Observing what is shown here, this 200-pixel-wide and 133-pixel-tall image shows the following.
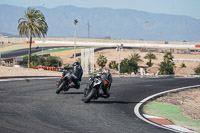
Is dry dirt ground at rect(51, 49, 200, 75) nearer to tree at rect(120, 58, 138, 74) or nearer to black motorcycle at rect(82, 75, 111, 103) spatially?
tree at rect(120, 58, 138, 74)

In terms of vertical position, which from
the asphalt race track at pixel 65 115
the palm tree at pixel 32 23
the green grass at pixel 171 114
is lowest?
the green grass at pixel 171 114

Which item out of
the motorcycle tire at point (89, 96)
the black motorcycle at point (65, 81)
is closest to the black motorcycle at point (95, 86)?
the motorcycle tire at point (89, 96)

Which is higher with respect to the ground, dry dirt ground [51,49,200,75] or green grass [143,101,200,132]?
dry dirt ground [51,49,200,75]

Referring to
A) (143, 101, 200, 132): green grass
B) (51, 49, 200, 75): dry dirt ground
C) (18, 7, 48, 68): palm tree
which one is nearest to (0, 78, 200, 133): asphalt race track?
(143, 101, 200, 132): green grass

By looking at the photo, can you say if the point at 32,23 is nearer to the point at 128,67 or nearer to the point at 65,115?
the point at 128,67

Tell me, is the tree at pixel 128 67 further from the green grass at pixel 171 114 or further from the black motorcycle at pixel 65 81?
the green grass at pixel 171 114

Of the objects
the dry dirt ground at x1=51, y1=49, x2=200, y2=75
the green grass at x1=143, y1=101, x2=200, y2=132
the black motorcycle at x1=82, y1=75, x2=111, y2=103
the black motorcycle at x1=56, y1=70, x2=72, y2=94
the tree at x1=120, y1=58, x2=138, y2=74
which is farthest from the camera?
the dry dirt ground at x1=51, y1=49, x2=200, y2=75

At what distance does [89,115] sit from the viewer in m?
12.4

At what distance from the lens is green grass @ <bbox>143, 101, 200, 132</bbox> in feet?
39.9

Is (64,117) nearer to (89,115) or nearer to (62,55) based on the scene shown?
(89,115)

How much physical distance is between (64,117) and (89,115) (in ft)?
3.56

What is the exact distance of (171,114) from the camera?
14.6 m

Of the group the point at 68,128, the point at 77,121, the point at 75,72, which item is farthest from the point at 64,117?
the point at 75,72

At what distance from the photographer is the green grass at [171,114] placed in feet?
39.9
